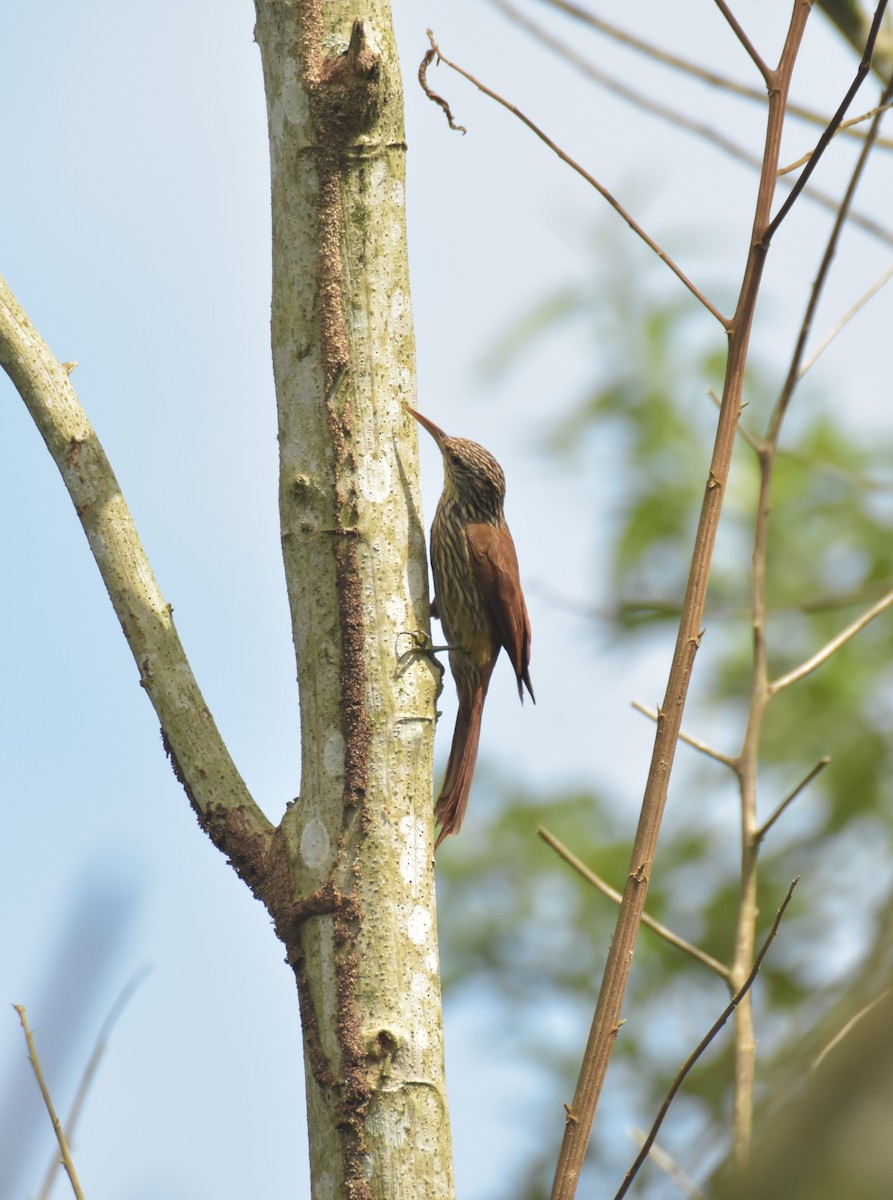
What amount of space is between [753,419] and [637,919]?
5.67 metres

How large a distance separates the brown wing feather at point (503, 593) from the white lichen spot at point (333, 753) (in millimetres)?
1460

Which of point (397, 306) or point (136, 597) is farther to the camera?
point (397, 306)

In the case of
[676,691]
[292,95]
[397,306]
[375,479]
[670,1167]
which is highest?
[292,95]

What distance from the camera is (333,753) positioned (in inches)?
94.3

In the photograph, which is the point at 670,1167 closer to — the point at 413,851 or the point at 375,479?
the point at 413,851

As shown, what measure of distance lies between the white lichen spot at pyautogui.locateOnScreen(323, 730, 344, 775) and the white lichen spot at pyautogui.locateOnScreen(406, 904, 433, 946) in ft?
0.90

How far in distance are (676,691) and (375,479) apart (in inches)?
30.9

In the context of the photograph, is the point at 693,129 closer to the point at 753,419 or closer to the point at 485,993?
the point at 753,419

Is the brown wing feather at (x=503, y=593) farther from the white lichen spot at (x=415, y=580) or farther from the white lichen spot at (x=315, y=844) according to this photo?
the white lichen spot at (x=315, y=844)

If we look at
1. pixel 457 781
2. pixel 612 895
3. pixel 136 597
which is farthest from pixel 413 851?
pixel 457 781

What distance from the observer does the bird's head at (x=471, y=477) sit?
4.33 metres

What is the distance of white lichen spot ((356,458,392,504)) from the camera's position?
2.54m

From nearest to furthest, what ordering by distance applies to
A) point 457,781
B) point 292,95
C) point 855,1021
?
point 855,1021, point 292,95, point 457,781

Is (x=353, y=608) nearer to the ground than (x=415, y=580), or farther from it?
nearer to the ground
